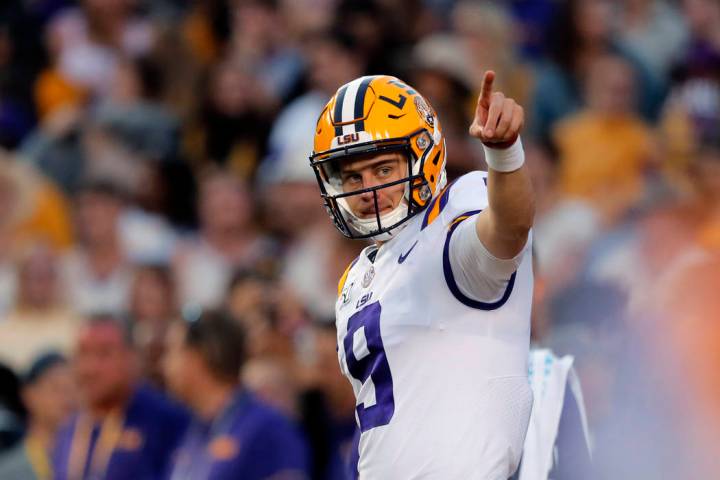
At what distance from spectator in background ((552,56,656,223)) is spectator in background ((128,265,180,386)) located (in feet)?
9.33

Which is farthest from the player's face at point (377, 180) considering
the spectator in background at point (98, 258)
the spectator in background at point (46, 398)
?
the spectator in background at point (98, 258)

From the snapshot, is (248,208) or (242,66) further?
(242,66)

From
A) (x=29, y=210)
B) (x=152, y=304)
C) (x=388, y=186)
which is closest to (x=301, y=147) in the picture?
(x=152, y=304)

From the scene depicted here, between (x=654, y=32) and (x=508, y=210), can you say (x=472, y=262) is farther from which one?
(x=654, y=32)

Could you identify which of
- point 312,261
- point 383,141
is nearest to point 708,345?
point 383,141

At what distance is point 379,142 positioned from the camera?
421 centimetres

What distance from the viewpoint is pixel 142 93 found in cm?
1218

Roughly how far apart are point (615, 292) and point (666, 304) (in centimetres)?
178

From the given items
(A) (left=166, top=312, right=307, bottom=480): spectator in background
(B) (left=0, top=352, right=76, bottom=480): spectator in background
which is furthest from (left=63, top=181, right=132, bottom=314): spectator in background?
(A) (left=166, top=312, right=307, bottom=480): spectator in background

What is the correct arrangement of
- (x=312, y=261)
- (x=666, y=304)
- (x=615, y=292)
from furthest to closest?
1. (x=312, y=261)
2. (x=615, y=292)
3. (x=666, y=304)

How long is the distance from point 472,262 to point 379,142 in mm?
510

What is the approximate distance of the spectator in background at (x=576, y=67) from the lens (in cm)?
1084

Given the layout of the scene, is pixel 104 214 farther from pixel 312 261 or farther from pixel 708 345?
pixel 708 345

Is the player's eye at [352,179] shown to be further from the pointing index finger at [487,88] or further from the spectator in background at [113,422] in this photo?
the spectator in background at [113,422]
